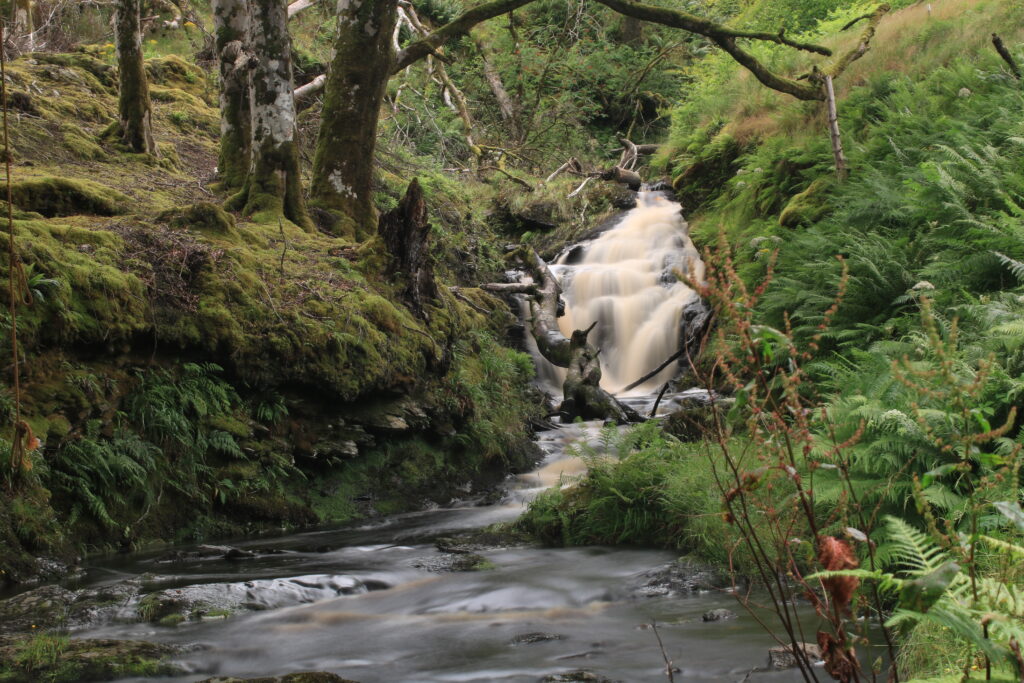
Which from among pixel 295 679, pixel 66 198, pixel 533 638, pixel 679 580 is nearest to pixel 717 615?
pixel 679 580

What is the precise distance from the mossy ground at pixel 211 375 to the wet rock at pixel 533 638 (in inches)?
128

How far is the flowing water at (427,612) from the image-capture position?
13.1 ft

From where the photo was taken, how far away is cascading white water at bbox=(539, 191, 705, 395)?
13547 mm

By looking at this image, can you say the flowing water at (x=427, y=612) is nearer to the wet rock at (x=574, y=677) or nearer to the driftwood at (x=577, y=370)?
the wet rock at (x=574, y=677)

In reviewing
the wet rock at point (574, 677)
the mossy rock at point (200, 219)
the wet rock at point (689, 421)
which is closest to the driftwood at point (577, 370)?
the wet rock at point (689, 421)

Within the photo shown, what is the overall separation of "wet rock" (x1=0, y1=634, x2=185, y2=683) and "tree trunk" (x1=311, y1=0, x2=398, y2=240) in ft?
22.9

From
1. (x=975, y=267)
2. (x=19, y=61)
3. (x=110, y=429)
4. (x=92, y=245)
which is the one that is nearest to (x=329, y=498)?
(x=110, y=429)

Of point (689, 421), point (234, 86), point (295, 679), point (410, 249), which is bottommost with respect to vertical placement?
point (295, 679)

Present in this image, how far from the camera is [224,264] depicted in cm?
761

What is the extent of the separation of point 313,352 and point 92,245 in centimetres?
201

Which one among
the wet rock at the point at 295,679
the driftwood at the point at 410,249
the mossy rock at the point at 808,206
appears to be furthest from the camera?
the mossy rock at the point at 808,206

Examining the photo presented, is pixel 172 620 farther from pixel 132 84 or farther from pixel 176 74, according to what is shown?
pixel 176 74

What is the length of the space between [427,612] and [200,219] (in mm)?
5062

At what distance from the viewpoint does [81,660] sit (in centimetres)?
377
